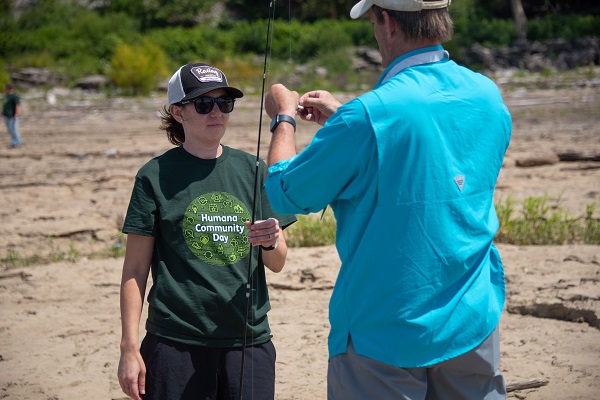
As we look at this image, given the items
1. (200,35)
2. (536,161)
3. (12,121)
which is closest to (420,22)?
(536,161)

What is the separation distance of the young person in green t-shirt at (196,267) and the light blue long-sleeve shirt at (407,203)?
60 centimetres

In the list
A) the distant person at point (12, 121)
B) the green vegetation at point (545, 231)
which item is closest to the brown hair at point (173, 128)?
the green vegetation at point (545, 231)

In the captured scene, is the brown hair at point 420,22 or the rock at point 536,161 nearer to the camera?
the brown hair at point 420,22

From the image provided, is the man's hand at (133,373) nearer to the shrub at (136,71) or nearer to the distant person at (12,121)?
the distant person at (12,121)

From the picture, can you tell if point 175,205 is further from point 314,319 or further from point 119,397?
point 314,319

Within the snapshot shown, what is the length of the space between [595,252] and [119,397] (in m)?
4.31

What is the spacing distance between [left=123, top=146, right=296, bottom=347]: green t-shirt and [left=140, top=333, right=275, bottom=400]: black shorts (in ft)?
0.13

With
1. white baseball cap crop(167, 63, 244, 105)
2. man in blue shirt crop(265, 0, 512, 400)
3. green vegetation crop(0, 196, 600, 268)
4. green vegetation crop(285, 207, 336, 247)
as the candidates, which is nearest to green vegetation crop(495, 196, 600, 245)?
green vegetation crop(0, 196, 600, 268)

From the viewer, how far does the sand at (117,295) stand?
17.2ft

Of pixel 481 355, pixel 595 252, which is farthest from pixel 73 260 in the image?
pixel 481 355

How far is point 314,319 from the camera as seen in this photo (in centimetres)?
625

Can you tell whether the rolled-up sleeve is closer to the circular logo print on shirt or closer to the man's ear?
the man's ear

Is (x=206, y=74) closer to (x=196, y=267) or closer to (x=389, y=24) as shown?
(x=196, y=267)

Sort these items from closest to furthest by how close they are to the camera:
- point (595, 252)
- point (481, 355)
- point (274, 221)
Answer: point (481, 355)
point (274, 221)
point (595, 252)
